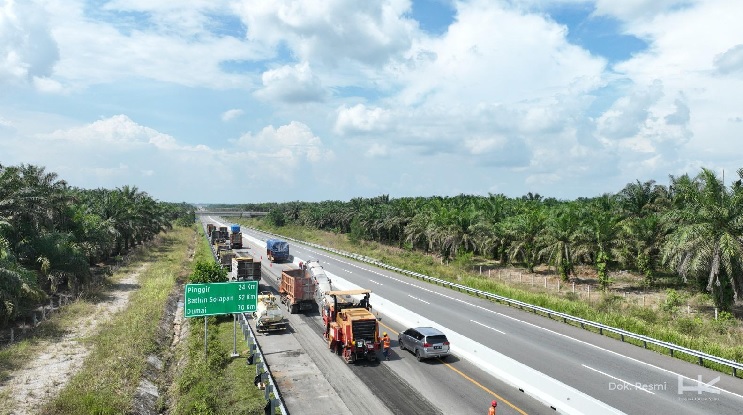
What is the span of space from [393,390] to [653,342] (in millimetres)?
13651

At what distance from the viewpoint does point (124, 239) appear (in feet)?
220

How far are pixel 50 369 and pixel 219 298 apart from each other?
8.19 m

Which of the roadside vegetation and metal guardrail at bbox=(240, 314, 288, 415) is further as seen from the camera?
the roadside vegetation

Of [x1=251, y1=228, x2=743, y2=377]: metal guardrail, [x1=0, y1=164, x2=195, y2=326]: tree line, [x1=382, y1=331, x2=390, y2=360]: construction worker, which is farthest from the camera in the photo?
[x1=0, y1=164, x2=195, y2=326]: tree line

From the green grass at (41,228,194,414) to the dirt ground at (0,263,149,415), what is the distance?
588 mm

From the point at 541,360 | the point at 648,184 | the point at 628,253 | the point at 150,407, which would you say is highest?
the point at 648,184

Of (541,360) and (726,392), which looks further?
(541,360)

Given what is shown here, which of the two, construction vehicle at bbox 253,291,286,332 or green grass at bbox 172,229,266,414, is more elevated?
construction vehicle at bbox 253,291,286,332

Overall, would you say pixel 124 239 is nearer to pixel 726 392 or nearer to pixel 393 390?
pixel 393 390

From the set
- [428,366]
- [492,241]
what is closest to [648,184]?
[492,241]

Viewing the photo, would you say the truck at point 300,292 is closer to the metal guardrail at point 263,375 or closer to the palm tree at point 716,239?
the metal guardrail at point 263,375

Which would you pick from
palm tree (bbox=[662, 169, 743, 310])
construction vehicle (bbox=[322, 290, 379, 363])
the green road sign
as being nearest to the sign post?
the green road sign

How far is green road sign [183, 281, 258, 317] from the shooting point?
2347 centimetres

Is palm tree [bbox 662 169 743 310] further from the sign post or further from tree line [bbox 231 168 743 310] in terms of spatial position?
the sign post
